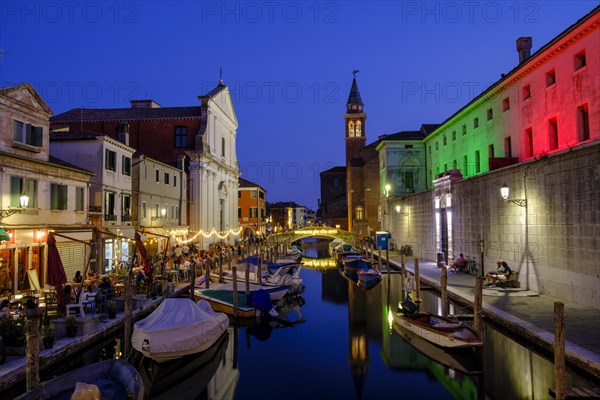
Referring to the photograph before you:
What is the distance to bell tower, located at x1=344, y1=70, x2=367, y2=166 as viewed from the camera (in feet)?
291

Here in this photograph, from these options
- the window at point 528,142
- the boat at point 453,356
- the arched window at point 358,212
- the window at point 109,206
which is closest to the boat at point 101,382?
the boat at point 453,356

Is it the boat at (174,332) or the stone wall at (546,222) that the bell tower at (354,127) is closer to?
the stone wall at (546,222)

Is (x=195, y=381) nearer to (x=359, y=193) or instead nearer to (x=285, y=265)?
(x=285, y=265)

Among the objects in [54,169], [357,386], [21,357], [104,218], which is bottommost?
[357,386]

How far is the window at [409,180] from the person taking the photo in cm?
5453

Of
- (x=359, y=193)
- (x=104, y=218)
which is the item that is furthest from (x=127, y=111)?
(x=359, y=193)

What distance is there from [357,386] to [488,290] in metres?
10.5

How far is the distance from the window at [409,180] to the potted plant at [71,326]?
44.5 metres

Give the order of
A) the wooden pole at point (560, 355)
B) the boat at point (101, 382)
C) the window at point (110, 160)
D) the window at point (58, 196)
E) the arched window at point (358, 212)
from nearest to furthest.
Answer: the wooden pole at point (560, 355), the boat at point (101, 382), the window at point (58, 196), the window at point (110, 160), the arched window at point (358, 212)

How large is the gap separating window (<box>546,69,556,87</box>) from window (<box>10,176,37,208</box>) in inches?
1057

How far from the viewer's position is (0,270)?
19.9m

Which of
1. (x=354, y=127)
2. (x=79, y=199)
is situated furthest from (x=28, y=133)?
(x=354, y=127)

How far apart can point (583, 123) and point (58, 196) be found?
86.1 feet

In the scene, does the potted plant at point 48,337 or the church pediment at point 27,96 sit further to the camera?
the church pediment at point 27,96
